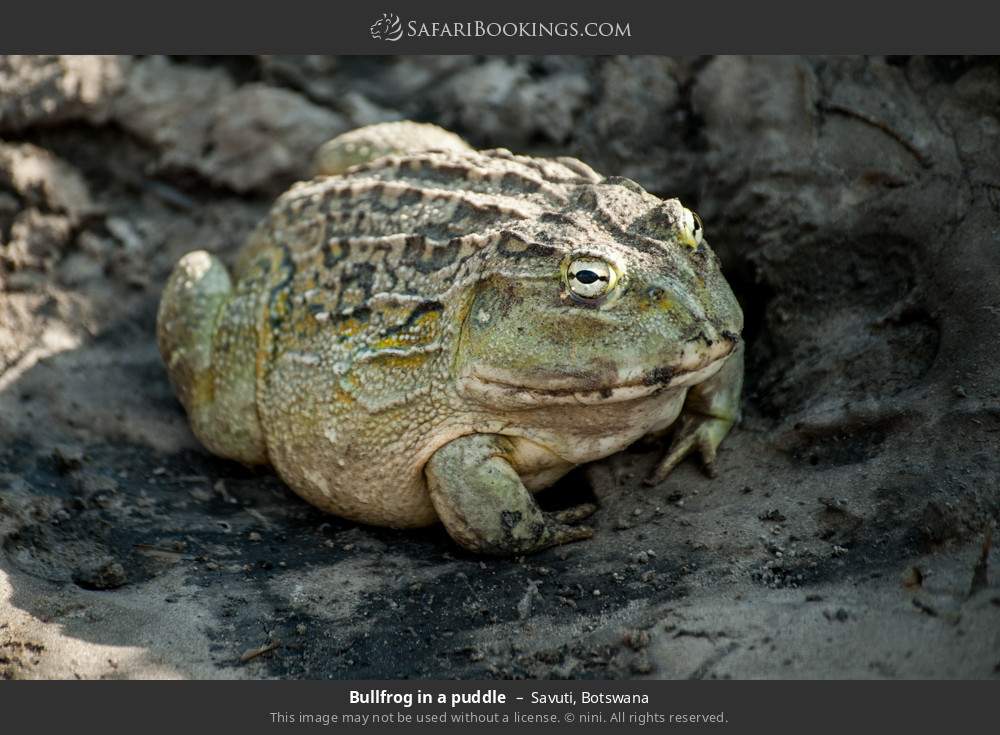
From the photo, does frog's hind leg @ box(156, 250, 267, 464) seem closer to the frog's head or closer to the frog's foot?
the frog's head

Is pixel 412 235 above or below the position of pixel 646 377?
above

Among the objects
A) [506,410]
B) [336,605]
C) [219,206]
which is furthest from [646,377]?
[219,206]

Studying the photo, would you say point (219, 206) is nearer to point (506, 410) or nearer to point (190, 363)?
point (190, 363)

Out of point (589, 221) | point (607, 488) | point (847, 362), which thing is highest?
point (589, 221)

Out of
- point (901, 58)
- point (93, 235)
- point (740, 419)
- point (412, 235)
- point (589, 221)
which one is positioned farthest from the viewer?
point (93, 235)

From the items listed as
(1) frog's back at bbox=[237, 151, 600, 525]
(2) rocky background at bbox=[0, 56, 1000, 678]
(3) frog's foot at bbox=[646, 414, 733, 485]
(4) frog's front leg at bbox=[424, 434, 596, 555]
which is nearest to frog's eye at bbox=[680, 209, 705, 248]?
(1) frog's back at bbox=[237, 151, 600, 525]

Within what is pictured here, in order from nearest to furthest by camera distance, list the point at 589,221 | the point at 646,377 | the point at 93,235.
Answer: the point at 646,377
the point at 589,221
the point at 93,235

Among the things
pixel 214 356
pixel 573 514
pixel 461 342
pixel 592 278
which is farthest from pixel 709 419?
pixel 214 356

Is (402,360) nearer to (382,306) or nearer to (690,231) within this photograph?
(382,306)
